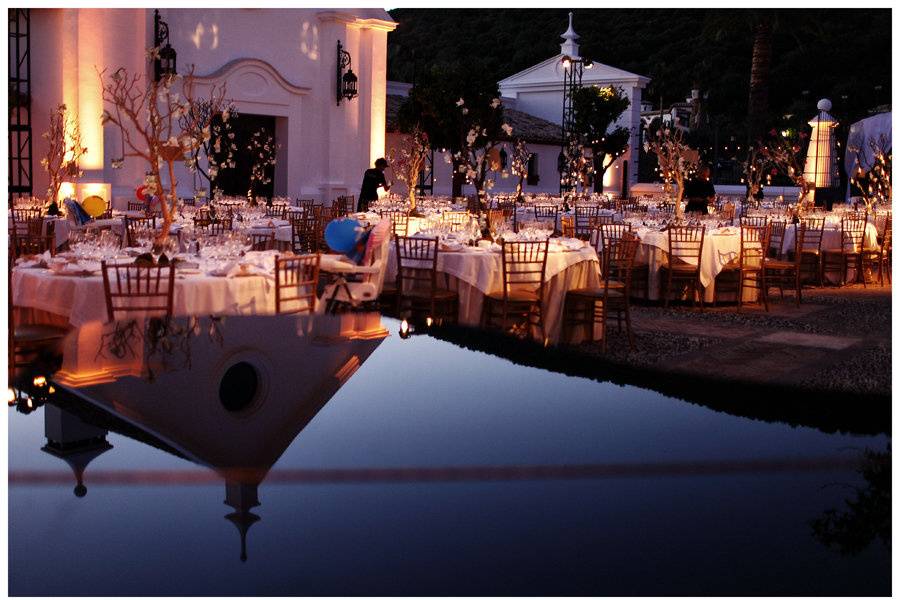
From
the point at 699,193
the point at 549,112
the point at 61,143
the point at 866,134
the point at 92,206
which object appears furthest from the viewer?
the point at 549,112

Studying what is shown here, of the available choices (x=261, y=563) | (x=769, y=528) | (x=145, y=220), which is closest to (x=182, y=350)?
(x=261, y=563)

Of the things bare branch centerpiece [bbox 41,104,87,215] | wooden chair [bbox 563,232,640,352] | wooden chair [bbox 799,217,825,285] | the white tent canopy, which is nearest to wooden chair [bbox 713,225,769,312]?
wooden chair [bbox 799,217,825,285]

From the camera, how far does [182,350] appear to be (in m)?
6.16

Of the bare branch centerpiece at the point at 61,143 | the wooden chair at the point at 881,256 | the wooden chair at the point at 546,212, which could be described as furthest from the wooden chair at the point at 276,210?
the wooden chair at the point at 881,256

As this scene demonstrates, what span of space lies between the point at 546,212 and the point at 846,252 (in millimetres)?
5704

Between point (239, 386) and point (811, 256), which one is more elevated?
point (811, 256)

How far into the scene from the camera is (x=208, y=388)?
17.6ft

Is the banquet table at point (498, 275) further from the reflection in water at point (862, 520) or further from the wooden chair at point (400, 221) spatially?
the reflection in water at point (862, 520)

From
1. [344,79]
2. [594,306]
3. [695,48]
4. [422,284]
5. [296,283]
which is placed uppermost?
[695,48]

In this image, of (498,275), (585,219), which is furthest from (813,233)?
(498,275)

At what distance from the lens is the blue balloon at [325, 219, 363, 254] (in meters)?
8.91

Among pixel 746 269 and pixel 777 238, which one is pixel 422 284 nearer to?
pixel 746 269

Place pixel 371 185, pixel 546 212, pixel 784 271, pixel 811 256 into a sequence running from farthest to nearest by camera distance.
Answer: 1. pixel 546 212
2. pixel 371 185
3. pixel 811 256
4. pixel 784 271

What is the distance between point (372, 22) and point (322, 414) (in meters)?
17.4
